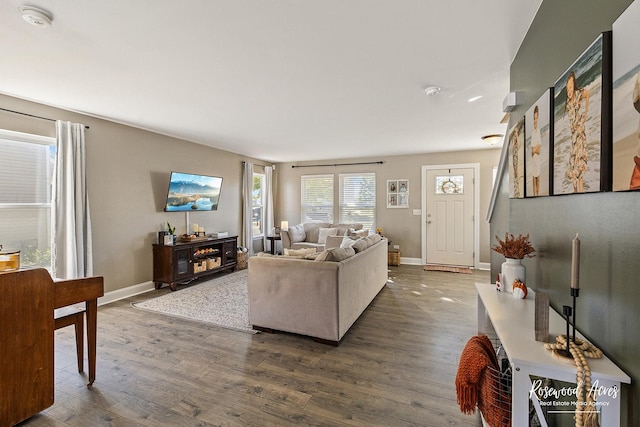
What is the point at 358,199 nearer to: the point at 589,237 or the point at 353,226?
the point at 353,226

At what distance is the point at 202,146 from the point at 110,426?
465cm

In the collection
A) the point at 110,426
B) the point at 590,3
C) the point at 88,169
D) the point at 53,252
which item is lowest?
the point at 110,426

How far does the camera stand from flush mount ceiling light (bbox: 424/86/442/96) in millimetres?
2822

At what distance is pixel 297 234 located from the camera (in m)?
6.64

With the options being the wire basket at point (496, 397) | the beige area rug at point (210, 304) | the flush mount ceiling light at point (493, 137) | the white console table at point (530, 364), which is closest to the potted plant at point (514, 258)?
the white console table at point (530, 364)

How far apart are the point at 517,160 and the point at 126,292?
4862mm

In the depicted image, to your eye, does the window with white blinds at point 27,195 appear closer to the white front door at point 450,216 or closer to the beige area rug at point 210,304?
the beige area rug at point 210,304

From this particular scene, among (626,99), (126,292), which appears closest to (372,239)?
(626,99)

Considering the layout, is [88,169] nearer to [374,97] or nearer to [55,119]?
[55,119]

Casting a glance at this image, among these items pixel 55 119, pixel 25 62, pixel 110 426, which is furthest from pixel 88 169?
pixel 110 426

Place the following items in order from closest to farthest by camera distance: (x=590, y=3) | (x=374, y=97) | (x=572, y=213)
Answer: (x=590, y=3) → (x=572, y=213) → (x=374, y=97)

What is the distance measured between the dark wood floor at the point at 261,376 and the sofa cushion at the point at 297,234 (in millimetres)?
3408

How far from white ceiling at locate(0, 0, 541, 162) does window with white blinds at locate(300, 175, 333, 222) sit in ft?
10.7

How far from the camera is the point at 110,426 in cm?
174
